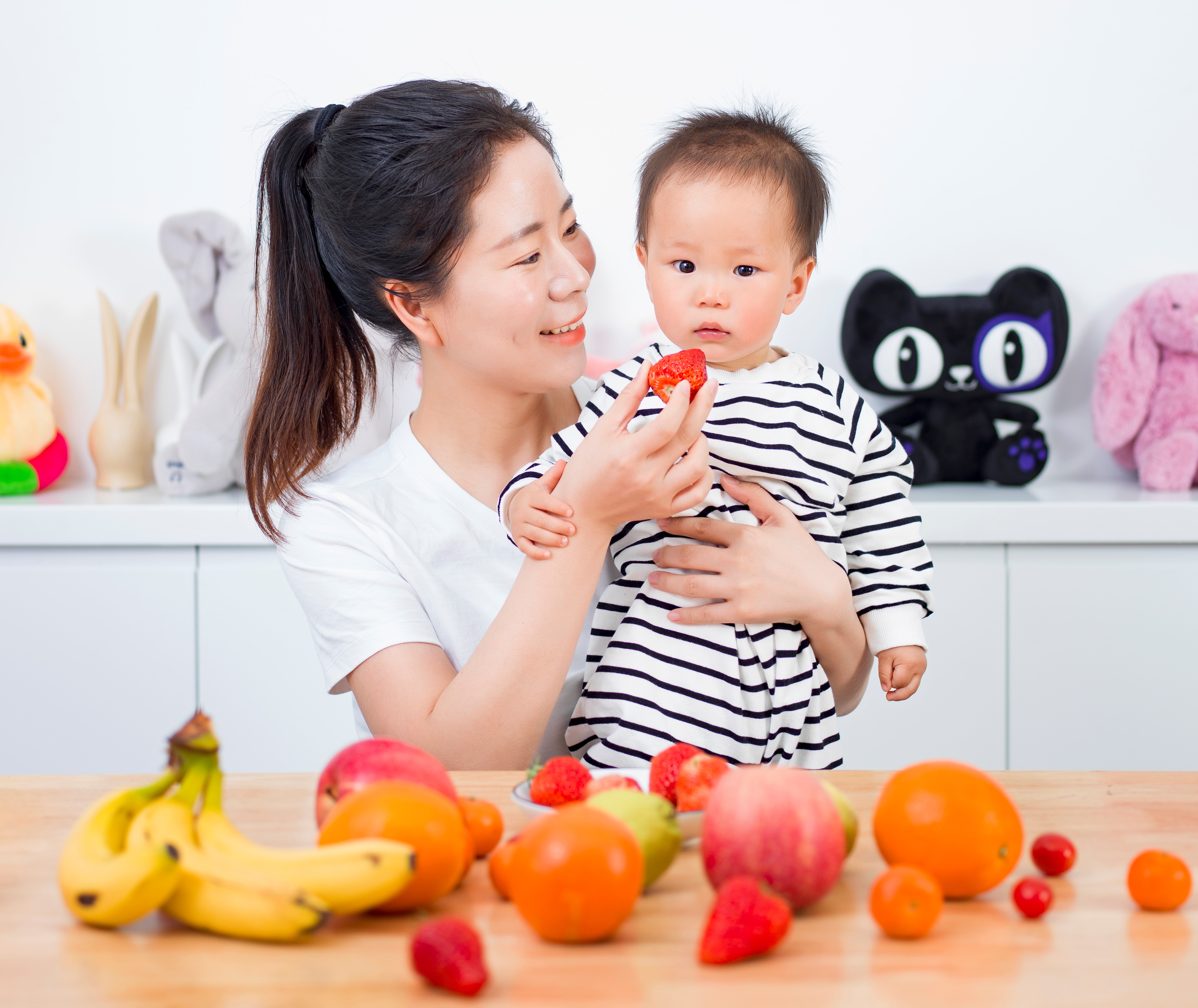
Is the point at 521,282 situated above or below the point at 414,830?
above

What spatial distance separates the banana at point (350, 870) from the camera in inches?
Result: 21.8

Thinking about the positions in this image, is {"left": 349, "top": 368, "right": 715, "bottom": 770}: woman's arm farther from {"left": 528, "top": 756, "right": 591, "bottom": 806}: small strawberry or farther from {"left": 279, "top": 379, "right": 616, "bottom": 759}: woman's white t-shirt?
{"left": 528, "top": 756, "right": 591, "bottom": 806}: small strawberry

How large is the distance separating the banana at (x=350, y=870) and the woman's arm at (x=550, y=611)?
0.51 meters

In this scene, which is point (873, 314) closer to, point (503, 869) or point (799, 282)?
point (799, 282)

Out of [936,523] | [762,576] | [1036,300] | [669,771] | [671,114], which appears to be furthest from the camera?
[671,114]

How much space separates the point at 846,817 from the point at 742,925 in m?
0.13

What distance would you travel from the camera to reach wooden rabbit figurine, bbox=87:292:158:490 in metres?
2.39

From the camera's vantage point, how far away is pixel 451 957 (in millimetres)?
511

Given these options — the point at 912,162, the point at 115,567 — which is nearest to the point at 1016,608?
the point at 912,162

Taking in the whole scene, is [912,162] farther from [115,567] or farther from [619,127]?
[115,567]

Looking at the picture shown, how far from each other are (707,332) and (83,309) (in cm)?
191

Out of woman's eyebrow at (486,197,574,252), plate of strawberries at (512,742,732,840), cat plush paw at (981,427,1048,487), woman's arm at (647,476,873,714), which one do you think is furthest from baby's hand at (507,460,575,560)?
cat plush paw at (981,427,1048,487)

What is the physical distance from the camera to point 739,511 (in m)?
1.22

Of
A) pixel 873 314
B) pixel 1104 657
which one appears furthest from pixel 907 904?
pixel 873 314
